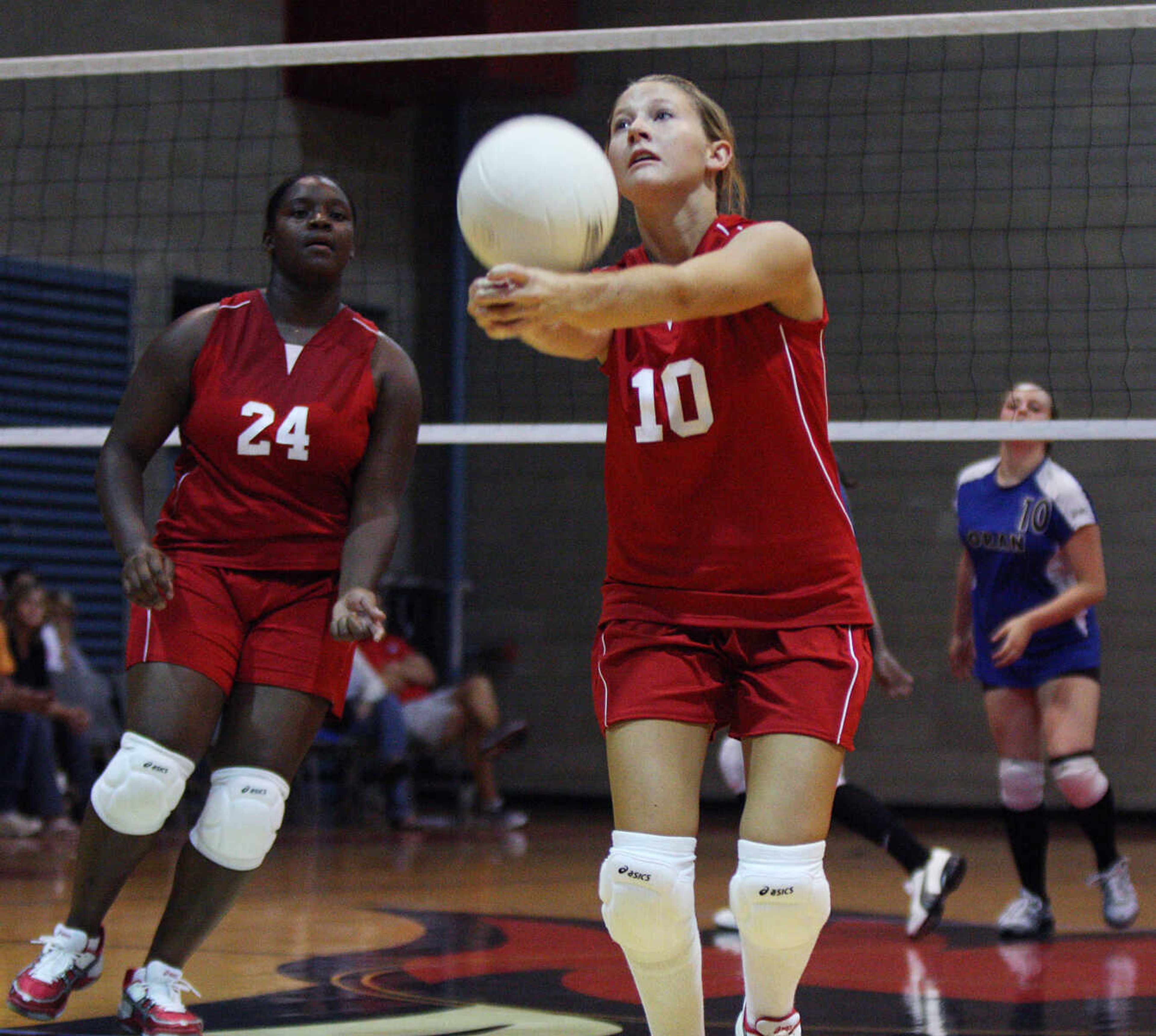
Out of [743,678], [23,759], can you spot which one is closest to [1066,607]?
[743,678]

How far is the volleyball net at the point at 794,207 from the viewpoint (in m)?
11.0

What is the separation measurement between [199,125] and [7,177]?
4.16 feet

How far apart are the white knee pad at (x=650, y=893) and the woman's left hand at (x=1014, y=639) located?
2854 millimetres

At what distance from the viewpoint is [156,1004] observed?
3.76 meters

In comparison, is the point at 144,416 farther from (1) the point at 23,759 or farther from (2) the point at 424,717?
(2) the point at 424,717

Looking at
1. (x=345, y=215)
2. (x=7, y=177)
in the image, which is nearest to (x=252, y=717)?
(x=345, y=215)

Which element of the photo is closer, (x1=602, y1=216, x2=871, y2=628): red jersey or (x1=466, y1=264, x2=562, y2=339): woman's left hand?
(x1=466, y1=264, x2=562, y2=339): woman's left hand

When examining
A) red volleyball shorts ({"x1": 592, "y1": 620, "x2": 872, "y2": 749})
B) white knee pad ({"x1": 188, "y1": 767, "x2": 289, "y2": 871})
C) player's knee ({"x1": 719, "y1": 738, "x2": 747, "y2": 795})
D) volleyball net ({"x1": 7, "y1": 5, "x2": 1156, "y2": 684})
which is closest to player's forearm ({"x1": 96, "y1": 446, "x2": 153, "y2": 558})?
white knee pad ({"x1": 188, "y1": 767, "x2": 289, "y2": 871})

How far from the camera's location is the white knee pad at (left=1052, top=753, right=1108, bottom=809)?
603 cm

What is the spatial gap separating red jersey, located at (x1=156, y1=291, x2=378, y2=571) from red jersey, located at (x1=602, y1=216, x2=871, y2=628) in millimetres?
973

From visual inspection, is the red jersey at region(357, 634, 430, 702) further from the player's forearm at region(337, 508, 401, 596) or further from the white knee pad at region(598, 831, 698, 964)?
the white knee pad at region(598, 831, 698, 964)

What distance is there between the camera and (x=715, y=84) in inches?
477

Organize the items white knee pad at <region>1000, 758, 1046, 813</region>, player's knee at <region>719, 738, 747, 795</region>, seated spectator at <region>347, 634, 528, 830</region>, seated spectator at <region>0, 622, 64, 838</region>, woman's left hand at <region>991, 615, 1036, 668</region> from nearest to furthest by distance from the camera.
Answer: player's knee at <region>719, 738, 747, 795</region> → woman's left hand at <region>991, 615, 1036, 668</region> → white knee pad at <region>1000, 758, 1046, 813</region> → seated spectator at <region>0, 622, 64, 838</region> → seated spectator at <region>347, 634, 528, 830</region>

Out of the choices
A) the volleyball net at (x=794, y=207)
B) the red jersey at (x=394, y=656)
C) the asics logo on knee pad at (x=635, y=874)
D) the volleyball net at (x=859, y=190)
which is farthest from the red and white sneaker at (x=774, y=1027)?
the red jersey at (x=394, y=656)
